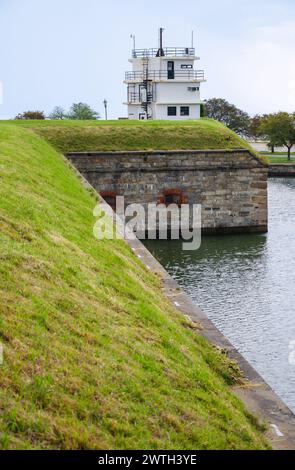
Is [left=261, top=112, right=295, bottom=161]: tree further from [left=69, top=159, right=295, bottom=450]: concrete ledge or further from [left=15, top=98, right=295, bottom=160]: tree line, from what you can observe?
[left=69, top=159, right=295, bottom=450]: concrete ledge

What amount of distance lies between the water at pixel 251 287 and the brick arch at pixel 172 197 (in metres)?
1.76

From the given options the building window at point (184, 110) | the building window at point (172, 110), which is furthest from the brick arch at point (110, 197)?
the building window at point (184, 110)

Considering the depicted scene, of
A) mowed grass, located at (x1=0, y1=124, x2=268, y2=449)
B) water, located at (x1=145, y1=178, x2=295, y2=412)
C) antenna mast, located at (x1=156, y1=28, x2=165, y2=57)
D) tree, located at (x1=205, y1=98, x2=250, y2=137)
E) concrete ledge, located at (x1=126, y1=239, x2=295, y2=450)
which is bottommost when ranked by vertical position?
water, located at (x1=145, y1=178, x2=295, y2=412)

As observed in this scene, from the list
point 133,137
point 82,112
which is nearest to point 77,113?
point 82,112

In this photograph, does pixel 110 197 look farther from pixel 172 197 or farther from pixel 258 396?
pixel 258 396

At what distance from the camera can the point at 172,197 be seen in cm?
2653

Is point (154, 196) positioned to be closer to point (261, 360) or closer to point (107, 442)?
point (261, 360)

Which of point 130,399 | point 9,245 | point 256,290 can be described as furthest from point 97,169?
point 130,399

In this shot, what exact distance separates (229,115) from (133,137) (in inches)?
2640

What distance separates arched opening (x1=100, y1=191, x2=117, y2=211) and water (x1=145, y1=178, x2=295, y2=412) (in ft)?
7.63

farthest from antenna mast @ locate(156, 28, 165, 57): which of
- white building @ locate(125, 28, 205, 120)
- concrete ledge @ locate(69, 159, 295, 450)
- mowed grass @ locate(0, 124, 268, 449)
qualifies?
mowed grass @ locate(0, 124, 268, 449)

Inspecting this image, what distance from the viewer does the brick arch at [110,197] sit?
2598cm

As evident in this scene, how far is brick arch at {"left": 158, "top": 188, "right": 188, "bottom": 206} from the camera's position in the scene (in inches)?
1036

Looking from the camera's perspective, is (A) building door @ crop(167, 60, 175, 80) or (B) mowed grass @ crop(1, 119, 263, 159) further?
(A) building door @ crop(167, 60, 175, 80)
